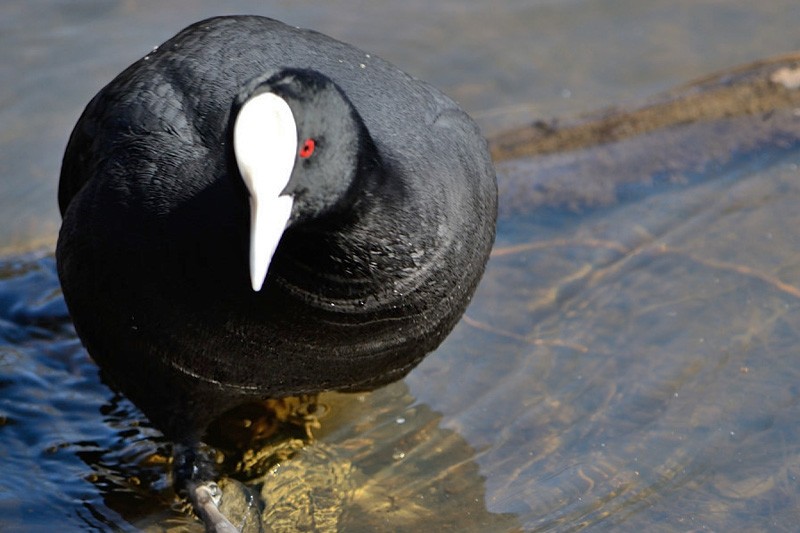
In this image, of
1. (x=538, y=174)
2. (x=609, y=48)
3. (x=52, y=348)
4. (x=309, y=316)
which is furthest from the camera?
(x=609, y=48)

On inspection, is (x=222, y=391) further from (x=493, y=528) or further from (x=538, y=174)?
(x=538, y=174)

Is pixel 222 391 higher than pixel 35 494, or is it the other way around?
pixel 222 391

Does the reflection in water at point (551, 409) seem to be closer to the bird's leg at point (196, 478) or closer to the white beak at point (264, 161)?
the bird's leg at point (196, 478)

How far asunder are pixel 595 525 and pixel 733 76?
2778mm

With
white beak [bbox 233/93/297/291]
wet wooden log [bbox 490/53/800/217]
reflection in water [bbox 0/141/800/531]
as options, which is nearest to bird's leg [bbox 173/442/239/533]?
reflection in water [bbox 0/141/800/531]

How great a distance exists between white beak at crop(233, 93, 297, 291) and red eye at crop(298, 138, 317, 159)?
25 millimetres

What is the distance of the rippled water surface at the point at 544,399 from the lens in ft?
12.1

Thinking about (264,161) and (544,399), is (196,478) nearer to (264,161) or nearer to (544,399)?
(544,399)

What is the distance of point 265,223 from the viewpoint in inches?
106

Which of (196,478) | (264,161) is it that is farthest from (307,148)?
(196,478)

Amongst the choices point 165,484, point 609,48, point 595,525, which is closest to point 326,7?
point 609,48

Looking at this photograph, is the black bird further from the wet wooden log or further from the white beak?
the wet wooden log

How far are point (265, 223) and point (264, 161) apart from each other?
0.14 meters

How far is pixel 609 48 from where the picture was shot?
651cm
